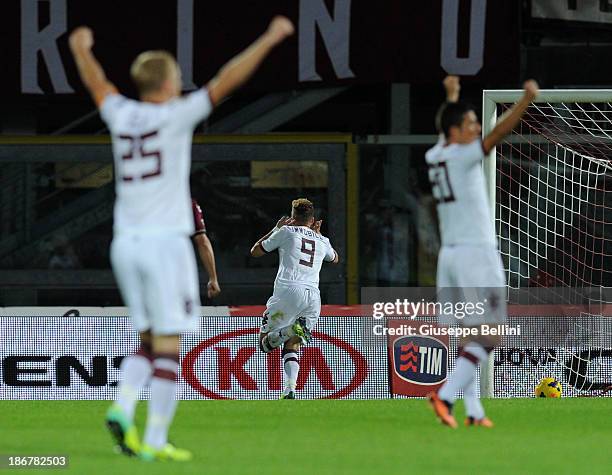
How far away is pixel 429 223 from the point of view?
19.5m

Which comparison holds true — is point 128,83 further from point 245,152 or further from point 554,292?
point 554,292

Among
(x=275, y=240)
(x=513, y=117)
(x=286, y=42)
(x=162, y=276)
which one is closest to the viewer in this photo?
(x=162, y=276)

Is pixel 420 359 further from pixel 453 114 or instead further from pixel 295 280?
pixel 453 114

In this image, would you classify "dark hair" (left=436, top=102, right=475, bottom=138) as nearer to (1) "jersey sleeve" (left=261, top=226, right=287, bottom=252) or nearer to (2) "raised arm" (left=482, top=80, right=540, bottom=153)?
(2) "raised arm" (left=482, top=80, right=540, bottom=153)

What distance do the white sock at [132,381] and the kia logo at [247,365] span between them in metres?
7.24

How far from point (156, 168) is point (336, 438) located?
2.18 meters

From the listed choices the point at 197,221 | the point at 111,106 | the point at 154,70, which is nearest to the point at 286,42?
the point at 197,221

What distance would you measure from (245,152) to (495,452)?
40.9ft

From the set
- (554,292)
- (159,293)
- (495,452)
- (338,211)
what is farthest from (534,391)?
(159,293)

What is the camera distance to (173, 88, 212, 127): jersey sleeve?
21.3ft

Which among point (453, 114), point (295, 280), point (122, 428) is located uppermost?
point (453, 114)

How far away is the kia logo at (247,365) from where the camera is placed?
1423cm

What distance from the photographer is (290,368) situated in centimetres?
1331

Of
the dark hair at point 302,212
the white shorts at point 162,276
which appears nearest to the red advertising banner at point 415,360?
the dark hair at point 302,212
